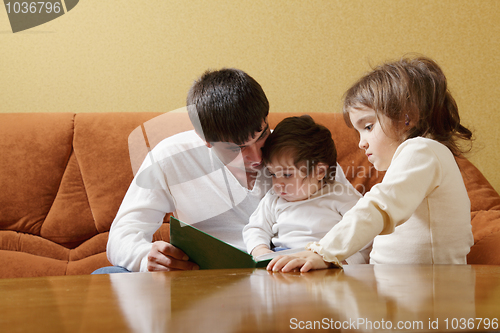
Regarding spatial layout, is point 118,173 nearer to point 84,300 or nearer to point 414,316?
→ point 84,300

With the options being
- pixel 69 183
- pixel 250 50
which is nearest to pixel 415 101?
pixel 250 50

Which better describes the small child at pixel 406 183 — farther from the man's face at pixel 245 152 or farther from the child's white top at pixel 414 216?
the man's face at pixel 245 152

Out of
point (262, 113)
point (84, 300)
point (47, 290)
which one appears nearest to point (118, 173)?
point (262, 113)

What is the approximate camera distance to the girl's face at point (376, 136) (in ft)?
3.49

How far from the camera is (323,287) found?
0.45 metres

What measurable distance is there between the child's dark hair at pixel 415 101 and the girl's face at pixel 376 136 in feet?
0.06

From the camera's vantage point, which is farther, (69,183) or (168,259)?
(69,183)

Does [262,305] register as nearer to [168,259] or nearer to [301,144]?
[168,259]

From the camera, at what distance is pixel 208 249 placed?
0.81m

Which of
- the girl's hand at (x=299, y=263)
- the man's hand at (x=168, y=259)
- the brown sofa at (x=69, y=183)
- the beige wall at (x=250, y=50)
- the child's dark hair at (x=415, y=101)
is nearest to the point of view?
the girl's hand at (x=299, y=263)

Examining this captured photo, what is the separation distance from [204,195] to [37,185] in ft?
2.41

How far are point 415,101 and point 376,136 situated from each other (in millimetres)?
143

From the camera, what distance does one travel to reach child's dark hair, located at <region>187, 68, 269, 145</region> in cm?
119

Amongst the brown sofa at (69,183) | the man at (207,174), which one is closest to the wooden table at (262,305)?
the man at (207,174)
